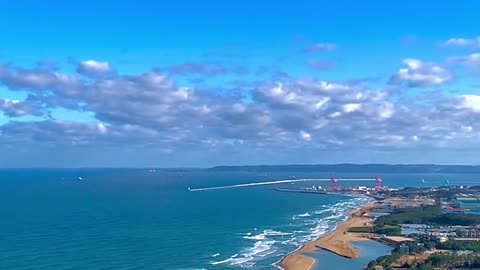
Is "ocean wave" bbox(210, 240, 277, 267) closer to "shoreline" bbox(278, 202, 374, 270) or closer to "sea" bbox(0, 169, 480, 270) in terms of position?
"sea" bbox(0, 169, 480, 270)

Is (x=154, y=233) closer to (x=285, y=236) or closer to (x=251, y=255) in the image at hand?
(x=285, y=236)

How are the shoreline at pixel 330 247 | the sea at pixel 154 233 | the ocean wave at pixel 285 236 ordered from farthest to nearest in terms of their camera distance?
1. the ocean wave at pixel 285 236
2. the sea at pixel 154 233
3. the shoreline at pixel 330 247

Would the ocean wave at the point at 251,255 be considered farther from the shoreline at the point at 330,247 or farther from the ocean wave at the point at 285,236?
the shoreline at the point at 330,247

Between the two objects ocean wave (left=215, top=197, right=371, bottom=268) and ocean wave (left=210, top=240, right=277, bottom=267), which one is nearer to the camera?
ocean wave (left=210, top=240, right=277, bottom=267)

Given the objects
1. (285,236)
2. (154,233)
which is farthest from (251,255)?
(154,233)

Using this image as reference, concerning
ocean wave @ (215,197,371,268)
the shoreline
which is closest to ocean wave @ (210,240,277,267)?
ocean wave @ (215,197,371,268)

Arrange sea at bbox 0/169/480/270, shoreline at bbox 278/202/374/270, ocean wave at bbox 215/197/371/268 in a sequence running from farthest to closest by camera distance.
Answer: ocean wave at bbox 215/197/371/268 < sea at bbox 0/169/480/270 < shoreline at bbox 278/202/374/270

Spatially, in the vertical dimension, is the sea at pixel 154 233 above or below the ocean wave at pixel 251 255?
above

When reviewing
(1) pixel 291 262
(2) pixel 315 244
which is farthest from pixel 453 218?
(1) pixel 291 262

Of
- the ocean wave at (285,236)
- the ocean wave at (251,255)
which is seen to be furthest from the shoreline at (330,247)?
the ocean wave at (251,255)
